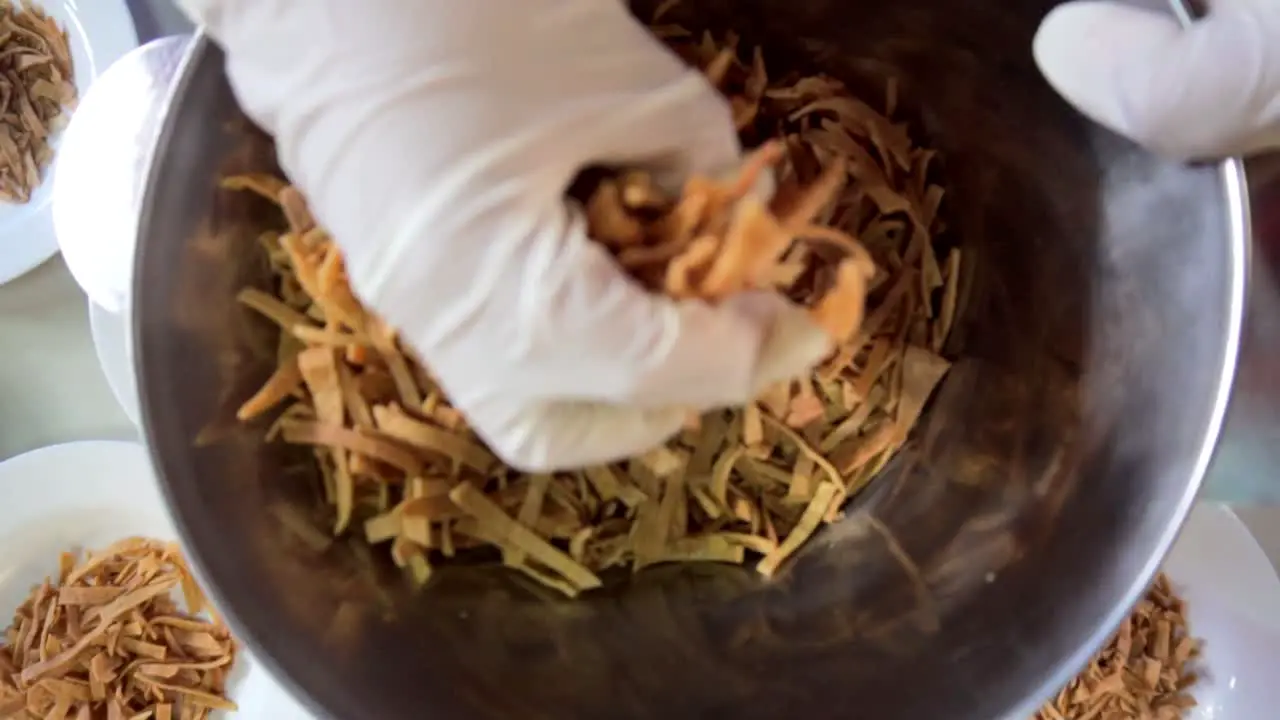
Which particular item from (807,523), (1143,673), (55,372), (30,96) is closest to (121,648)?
(55,372)

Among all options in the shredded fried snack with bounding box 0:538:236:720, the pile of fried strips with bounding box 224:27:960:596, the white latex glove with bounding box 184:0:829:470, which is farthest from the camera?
the shredded fried snack with bounding box 0:538:236:720

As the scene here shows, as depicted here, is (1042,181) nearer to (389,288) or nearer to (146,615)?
(389,288)

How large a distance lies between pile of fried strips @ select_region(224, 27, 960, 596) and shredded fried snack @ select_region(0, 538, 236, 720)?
14.5 inches

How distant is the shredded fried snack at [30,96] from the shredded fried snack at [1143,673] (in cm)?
97

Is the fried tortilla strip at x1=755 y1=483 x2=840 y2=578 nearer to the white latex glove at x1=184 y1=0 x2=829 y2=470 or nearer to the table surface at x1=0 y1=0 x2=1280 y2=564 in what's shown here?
the white latex glove at x1=184 y1=0 x2=829 y2=470

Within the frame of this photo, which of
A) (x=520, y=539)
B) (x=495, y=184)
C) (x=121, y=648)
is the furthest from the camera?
(x=121, y=648)

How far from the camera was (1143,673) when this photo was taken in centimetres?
90

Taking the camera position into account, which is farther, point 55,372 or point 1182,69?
point 55,372

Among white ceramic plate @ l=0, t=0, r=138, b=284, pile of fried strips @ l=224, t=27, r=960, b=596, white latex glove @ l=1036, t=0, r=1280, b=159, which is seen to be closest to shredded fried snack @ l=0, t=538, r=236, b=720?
white ceramic plate @ l=0, t=0, r=138, b=284

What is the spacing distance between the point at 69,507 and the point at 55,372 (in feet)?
0.39

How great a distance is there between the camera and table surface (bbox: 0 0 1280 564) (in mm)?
936

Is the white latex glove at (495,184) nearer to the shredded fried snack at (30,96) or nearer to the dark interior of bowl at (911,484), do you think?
the dark interior of bowl at (911,484)

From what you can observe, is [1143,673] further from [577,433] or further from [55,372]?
[55,372]

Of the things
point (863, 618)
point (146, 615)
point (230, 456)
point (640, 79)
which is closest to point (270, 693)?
point (146, 615)
